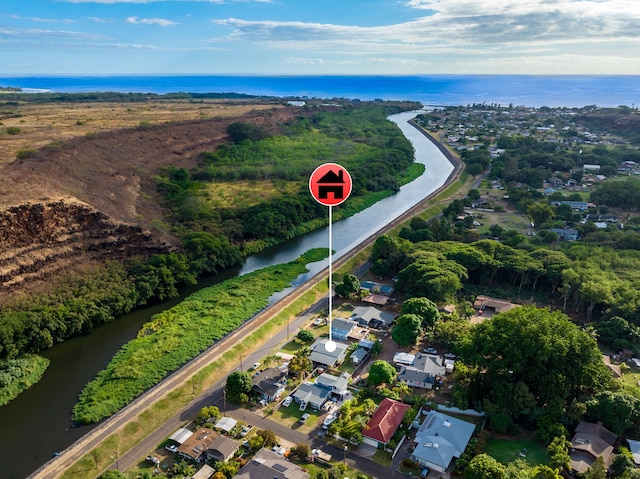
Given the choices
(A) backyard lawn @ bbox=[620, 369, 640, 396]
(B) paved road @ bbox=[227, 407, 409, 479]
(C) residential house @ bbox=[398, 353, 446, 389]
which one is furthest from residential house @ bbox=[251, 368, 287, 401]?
(A) backyard lawn @ bbox=[620, 369, 640, 396]

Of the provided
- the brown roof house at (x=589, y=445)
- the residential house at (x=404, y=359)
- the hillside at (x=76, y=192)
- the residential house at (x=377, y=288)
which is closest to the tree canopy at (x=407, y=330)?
the residential house at (x=404, y=359)

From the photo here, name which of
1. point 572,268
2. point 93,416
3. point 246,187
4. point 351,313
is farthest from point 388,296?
point 246,187

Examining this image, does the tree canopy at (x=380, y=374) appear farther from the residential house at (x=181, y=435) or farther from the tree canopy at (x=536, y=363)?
the residential house at (x=181, y=435)

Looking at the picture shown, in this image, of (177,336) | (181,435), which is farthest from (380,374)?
(177,336)

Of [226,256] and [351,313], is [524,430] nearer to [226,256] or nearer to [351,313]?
[351,313]

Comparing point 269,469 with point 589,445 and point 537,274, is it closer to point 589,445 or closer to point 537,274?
point 589,445

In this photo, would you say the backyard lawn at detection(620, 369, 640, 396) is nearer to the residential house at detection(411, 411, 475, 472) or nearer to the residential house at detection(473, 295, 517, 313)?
the residential house at detection(473, 295, 517, 313)
